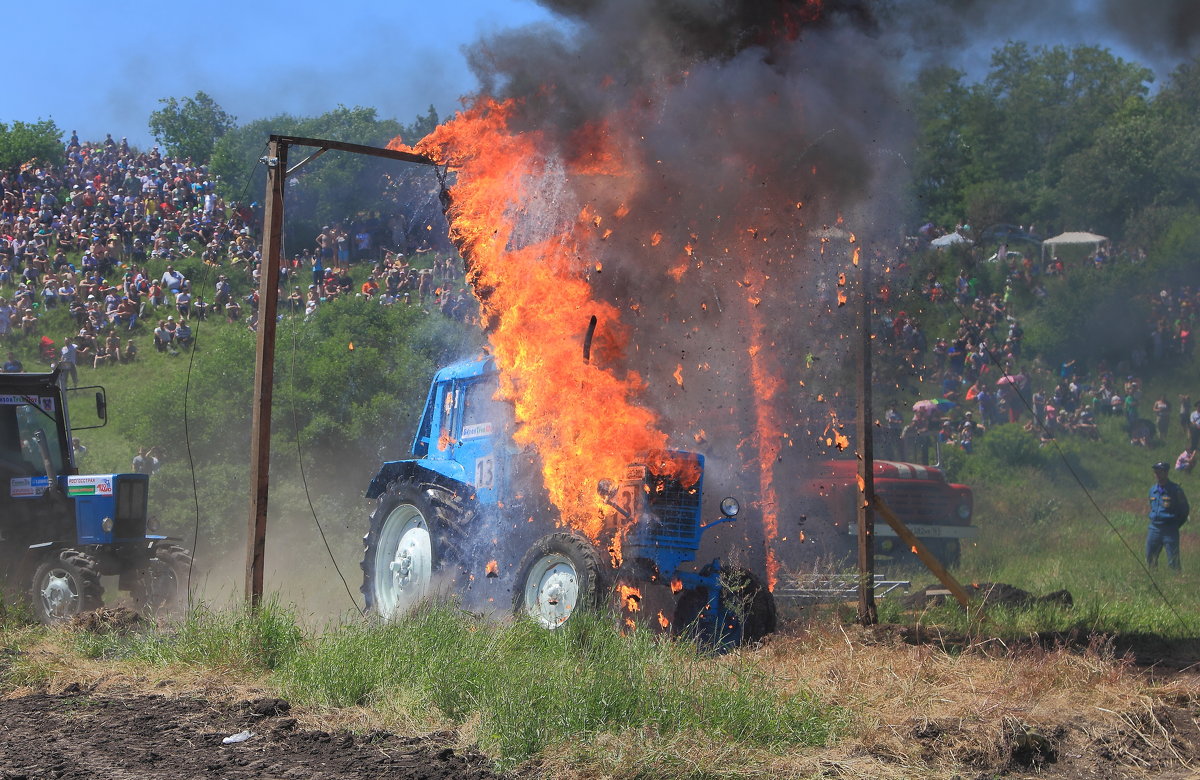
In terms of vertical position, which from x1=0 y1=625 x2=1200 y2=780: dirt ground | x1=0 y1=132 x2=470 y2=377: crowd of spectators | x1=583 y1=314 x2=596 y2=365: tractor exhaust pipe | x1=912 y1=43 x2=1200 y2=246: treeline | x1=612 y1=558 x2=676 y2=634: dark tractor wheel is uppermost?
x1=912 y1=43 x2=1200 y2=246: treeline

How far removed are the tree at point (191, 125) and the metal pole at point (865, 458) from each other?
2390 inches

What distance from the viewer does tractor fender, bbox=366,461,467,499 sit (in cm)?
1162

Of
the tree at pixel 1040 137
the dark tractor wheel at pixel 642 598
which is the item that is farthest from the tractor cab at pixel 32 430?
the tree at pixel 1040 137

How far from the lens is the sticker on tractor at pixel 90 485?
1292 cm

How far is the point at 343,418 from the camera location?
1977cm

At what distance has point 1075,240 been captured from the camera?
3319 centimetres

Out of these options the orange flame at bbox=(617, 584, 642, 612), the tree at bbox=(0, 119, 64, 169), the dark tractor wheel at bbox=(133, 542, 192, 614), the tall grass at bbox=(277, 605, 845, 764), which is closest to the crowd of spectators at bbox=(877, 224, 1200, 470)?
the orange flame at bbox=(617, 584, 642, 612)

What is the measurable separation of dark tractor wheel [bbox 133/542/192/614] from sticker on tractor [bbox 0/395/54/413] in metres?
2.09

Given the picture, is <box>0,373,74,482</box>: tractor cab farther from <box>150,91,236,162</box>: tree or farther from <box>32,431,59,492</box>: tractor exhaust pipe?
<box>150,91,236,162</box>: tree

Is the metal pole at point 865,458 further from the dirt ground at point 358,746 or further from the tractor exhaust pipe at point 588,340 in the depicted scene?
the dirt ground at point 358,746

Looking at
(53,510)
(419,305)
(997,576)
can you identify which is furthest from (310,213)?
(997,576)

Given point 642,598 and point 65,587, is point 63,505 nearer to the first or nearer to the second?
point 65,587

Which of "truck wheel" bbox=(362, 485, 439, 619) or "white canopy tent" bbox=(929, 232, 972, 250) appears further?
"white canopy tent" bbox=(929, 232, 972, 250)

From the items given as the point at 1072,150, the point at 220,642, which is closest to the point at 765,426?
the point at 220,642
